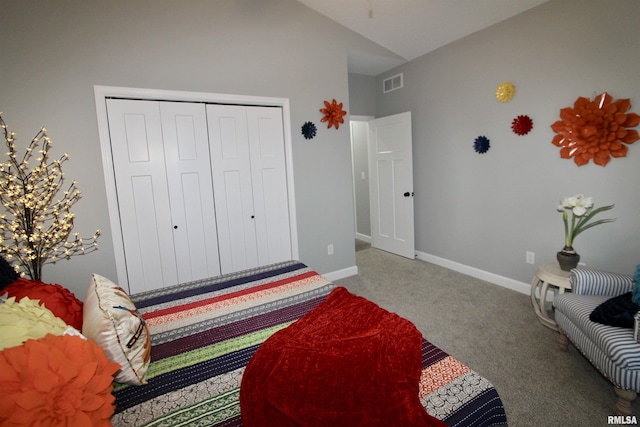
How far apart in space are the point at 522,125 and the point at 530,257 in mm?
1303

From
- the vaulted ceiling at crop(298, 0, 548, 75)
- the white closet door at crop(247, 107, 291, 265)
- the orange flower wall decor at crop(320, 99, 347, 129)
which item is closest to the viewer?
the vaulted ceiling at crop(298, 0, 548, 75)

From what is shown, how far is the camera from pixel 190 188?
2883 mm

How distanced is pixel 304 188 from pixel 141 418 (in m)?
2.64

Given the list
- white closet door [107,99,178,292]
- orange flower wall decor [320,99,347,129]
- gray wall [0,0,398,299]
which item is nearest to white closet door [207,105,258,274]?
gray wall [0,0,398,299]

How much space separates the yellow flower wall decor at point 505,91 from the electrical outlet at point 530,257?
1543 millimetres

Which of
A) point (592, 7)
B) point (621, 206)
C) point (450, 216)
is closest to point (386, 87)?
point (450, 216)

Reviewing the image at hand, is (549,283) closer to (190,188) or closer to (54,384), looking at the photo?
(54,384)

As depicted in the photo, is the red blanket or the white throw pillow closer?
the red blanket

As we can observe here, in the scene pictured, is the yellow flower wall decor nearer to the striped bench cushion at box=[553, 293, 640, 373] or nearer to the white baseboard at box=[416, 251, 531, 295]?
the white baseboard at box=[416, 251, 531, 295]

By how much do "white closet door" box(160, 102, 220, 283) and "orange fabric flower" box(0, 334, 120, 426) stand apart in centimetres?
207

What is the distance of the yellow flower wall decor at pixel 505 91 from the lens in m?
3.05

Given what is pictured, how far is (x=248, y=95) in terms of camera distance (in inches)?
119

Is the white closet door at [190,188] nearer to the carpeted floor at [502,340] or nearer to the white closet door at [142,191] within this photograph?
the white closet door at [142,191]

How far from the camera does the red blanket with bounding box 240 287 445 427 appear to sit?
91cm
